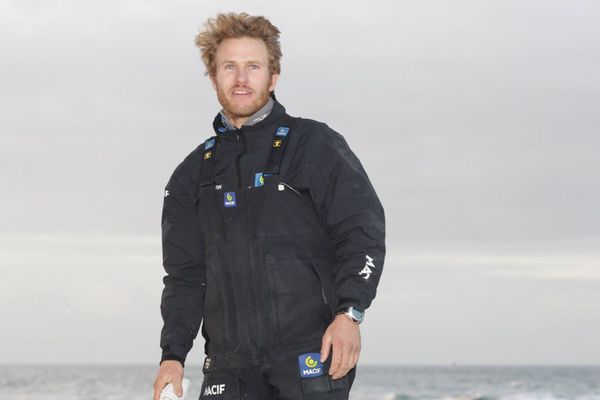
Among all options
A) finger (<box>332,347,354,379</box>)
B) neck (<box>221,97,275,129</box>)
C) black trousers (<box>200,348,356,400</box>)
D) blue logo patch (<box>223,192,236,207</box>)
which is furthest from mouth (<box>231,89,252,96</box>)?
finger (<box>332,347,354,379</box>)

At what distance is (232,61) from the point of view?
5.53 metres

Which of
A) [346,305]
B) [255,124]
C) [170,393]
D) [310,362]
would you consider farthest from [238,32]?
[170,393]

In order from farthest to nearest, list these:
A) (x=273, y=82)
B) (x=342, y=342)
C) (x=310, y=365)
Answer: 1. (x=273, y=82)
2. (x=310, y=365)
3. (x=342, y=342)

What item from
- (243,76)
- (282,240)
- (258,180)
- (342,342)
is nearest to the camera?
(342,342)

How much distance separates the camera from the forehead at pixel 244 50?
5520 millimetres

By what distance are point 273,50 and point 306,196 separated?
91 centimetres

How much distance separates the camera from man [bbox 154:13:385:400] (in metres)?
5.10

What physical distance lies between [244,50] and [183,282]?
1.42 m

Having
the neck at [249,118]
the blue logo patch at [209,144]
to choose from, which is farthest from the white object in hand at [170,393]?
the neck at [249,118]

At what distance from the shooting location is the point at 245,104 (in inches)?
217

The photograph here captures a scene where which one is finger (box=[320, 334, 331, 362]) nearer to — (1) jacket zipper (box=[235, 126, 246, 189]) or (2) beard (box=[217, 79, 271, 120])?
(1) jacket zipper (box=[235, 126, 246, 189])

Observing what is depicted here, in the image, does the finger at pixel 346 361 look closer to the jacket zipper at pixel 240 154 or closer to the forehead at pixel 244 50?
the jacket zipper at pixel 240 154

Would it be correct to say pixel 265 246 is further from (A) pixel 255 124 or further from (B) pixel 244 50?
(B) pixel 244 50

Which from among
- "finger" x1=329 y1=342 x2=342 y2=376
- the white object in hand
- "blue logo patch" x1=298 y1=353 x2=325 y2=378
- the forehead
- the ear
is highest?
the forehead
